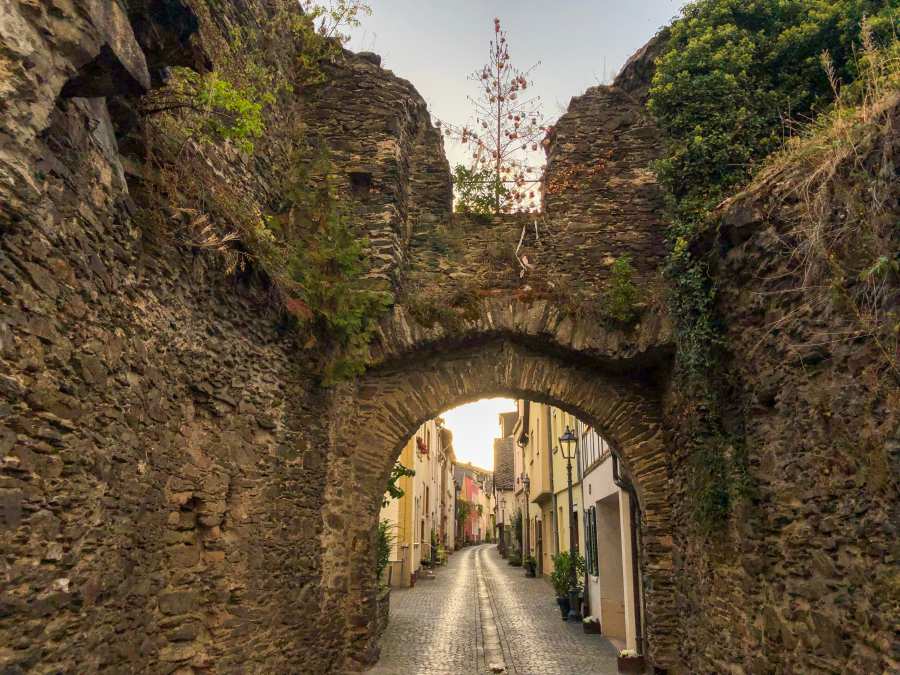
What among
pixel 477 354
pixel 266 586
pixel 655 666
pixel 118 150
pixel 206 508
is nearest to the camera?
pixel 118 150

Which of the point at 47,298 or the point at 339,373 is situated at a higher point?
the point at 339,373

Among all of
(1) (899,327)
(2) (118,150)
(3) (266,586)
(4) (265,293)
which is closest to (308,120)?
(4) (265,293)

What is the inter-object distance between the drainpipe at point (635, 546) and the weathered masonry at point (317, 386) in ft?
4.76

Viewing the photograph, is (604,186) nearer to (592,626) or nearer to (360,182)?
(360,182)

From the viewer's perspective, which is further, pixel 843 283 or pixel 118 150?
pixel 118 150

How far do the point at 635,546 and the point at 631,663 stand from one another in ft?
6.25

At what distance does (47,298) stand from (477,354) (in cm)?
546

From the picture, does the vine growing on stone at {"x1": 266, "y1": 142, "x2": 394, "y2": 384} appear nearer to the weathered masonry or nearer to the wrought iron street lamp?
the weathered masonry

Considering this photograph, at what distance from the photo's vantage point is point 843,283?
12.7ft

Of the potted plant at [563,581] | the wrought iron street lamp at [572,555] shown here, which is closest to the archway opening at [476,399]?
the wrought iron street lamp at [572,555]

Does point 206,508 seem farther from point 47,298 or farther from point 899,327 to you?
point 899,327

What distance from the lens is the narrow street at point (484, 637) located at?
8.45 metres

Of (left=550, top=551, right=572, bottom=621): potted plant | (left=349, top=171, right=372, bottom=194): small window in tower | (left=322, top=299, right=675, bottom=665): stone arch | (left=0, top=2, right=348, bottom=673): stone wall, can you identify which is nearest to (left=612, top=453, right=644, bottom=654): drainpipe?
(left=322, top=299, right=675, bottom=665): stone arch

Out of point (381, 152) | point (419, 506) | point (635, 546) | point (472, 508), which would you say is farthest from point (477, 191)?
point (472, 508)
